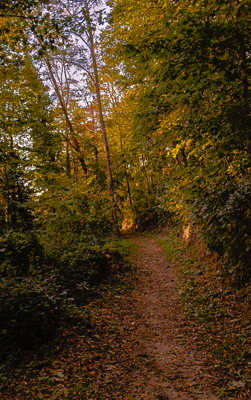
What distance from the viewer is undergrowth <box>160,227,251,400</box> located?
3.89 m

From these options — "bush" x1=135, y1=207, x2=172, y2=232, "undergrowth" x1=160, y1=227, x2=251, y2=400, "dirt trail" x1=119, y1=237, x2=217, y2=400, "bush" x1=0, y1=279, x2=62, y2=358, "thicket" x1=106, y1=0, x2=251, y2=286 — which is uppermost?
"thicket" x1=106, y1=0, x2=251, y2=286

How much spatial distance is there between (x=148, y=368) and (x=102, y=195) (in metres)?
9.17

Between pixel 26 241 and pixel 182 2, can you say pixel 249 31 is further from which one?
pixel 26 241

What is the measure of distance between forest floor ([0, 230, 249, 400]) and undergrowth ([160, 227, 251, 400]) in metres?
Result: 0.18

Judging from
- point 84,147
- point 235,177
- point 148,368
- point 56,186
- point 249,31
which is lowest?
point 148,368

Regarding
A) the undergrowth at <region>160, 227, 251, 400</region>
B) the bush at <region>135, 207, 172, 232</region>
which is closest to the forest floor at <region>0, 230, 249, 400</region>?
the undergrowth at <region>160, 227, 251, 400</region>

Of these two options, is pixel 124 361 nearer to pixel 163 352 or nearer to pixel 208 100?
pixel 163 352

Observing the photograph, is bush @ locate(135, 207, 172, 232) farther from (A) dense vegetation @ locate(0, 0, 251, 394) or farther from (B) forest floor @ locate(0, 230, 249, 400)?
(B) forest floor @ locate(0, 230, 249, 400)

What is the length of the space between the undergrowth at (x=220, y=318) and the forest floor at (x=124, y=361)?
0.18m

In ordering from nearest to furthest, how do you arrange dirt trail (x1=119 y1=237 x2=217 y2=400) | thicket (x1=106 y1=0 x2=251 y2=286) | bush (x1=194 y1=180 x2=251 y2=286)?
dirt trail (x1=119 y1=237 x2=217 y2=400) < thicket (x1=106 y1=0 x2=251 y2=286) < bush (x1=194 y1=180 x2=251 y2=286)

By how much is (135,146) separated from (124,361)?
4.80 meters

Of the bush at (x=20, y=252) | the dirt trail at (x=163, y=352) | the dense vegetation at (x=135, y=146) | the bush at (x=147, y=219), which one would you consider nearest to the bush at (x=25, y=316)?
the dense vegetation at (x=135, y=146)

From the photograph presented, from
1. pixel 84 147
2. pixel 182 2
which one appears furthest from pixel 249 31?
pixel 84 147

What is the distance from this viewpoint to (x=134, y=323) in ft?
20.1
